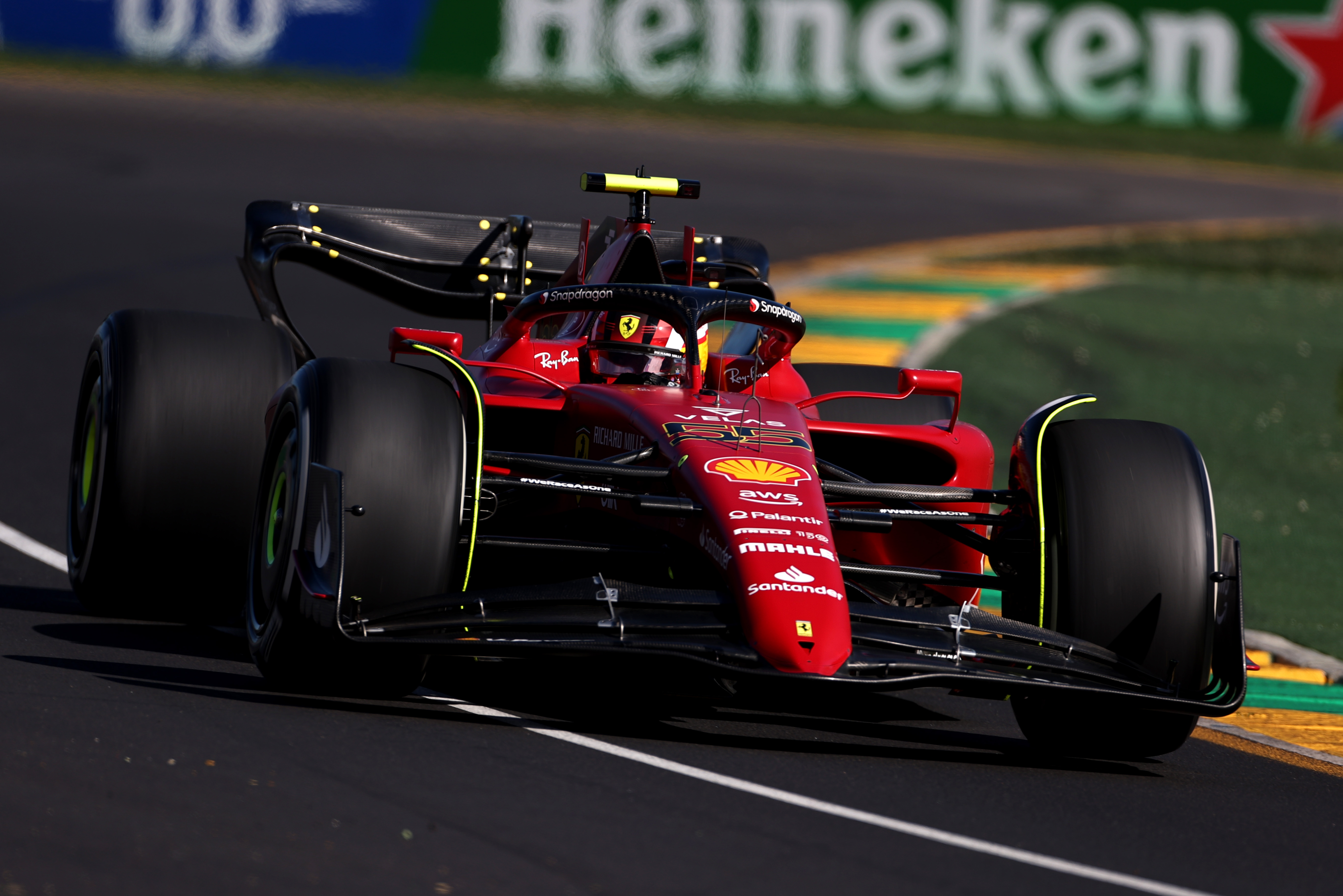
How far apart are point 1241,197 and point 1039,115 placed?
385 cm

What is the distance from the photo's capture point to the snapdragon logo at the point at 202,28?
26.7 meters

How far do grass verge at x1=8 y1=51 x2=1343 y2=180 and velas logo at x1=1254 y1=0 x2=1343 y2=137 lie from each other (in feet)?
2.73

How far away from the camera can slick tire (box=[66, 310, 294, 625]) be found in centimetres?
789

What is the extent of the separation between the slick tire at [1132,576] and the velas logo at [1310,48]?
1001 inches

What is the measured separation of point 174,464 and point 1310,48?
26.1 m

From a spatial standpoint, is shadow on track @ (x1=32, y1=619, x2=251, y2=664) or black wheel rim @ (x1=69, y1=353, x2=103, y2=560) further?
black wheel rim @ (x1=69, y1=353, x2=103, y2=560)

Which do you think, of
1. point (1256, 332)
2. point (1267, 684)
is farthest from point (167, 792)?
point (1256, 332)

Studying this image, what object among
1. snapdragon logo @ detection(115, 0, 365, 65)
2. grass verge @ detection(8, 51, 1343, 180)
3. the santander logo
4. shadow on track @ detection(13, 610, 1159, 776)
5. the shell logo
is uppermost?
snapdragon logo @ detection(115, 0, 365, 65)

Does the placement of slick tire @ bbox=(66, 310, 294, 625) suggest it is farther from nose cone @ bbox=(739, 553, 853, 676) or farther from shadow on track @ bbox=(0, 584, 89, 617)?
nose cone @ bbox=(739, 553, 853, 676)

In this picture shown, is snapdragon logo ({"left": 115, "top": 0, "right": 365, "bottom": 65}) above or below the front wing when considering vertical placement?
above

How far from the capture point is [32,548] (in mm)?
9695

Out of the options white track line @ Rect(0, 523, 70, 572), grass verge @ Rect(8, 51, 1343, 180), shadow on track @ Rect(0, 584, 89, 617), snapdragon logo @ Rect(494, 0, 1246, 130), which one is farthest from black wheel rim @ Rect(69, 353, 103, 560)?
snapdragon logo @ Rect(494, 0, 1246, 130)

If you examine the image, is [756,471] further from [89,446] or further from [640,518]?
[89,446]

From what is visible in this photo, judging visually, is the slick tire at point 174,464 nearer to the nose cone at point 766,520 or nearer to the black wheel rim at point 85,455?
the black wheel rim at point 85,455
